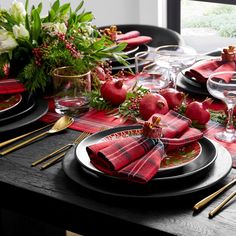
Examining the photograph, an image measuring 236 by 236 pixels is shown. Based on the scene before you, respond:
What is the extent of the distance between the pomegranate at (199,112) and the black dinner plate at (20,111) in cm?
47

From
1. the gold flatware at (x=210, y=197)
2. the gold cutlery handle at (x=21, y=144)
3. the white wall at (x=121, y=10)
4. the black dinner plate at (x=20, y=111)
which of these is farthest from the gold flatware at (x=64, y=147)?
the white wall at (x=121, y=10)

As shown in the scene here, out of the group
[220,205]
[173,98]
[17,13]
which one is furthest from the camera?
[17,13]

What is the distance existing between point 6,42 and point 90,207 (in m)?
0.81

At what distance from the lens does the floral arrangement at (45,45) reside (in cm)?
178

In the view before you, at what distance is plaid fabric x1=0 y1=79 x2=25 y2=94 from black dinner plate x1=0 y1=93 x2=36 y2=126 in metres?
0.03

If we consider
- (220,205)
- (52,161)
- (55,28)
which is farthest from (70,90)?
(220,205)

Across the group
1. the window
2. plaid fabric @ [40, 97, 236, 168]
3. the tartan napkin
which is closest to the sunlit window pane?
the window

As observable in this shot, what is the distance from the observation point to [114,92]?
67.9 inches

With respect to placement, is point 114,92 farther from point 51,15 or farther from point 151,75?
point 51,15

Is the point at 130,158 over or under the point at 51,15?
under

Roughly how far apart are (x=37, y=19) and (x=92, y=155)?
2.26 ft

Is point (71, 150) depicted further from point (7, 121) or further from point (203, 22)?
point (203, 22)

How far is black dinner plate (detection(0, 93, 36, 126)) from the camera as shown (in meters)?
1.65

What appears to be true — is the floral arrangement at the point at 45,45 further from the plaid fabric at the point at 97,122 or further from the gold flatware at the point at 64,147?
the gold flatware at the point at 64,147
